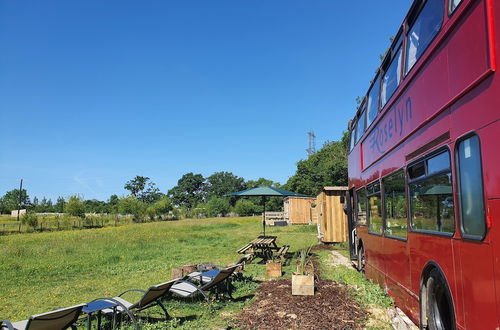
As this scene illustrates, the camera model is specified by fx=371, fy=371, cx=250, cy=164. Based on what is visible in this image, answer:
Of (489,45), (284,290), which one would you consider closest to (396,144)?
(489,45)

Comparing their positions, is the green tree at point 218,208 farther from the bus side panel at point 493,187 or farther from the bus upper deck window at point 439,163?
the bus side panel at point 493,187

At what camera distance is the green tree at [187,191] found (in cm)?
13025

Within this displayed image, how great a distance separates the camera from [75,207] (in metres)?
47.4

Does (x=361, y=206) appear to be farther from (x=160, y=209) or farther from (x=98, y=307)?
(x=160, y=209)

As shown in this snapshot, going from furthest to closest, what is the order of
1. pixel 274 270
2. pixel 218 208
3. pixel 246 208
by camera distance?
pixel 218 208, pixel 246 208, pixel 274 270

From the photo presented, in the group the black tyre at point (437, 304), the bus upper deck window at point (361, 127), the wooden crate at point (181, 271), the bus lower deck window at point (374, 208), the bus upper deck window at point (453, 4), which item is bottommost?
the wooden crate at point (181, 271)

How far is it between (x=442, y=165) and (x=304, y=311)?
357cm

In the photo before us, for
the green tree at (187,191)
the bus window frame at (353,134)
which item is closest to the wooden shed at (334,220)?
the bus window frame at (353,134)

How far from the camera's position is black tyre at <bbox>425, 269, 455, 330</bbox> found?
360 cm

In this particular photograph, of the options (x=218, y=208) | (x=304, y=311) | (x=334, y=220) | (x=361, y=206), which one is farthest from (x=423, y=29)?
(x=218, y=208)

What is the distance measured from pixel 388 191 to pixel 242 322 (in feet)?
10.0

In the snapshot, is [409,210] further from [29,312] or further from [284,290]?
[29,312]

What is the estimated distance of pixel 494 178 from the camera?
8.02ft

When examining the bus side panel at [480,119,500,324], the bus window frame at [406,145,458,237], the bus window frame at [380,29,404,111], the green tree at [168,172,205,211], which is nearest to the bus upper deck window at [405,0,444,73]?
the bus window frame at [380,29,404,111]
